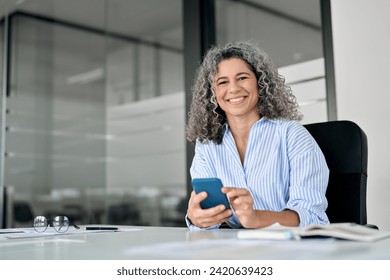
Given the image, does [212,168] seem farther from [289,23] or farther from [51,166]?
[51,166]

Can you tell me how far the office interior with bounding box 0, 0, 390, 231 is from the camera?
179 inches

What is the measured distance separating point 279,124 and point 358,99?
94 centimetres

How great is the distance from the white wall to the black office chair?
0.77 m

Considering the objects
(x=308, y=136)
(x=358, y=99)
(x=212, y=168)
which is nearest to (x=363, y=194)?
(x=308, y=136)

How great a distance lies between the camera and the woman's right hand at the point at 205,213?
1.52 meters

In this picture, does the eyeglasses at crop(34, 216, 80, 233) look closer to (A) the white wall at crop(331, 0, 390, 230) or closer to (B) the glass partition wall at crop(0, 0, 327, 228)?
(A) the white wall at crop(331, 0, 390, 230)

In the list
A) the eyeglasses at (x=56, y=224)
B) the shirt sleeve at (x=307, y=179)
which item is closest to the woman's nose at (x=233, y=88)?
the shirt sleeve at (x=307, y=179)

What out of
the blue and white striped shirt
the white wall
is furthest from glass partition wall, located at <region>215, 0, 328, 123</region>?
the blue and white striped shirt

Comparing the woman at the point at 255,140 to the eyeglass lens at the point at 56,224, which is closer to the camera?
the eyeglass lens at the point at 56,224

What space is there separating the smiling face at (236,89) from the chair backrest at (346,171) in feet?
1.14

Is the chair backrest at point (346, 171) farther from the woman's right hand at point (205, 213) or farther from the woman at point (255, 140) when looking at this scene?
the woman's right hand at point (205, 213)

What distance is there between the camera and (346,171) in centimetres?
195

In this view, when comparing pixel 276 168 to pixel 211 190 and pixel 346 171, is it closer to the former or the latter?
pixel 346 171

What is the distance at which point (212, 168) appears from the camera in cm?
209
